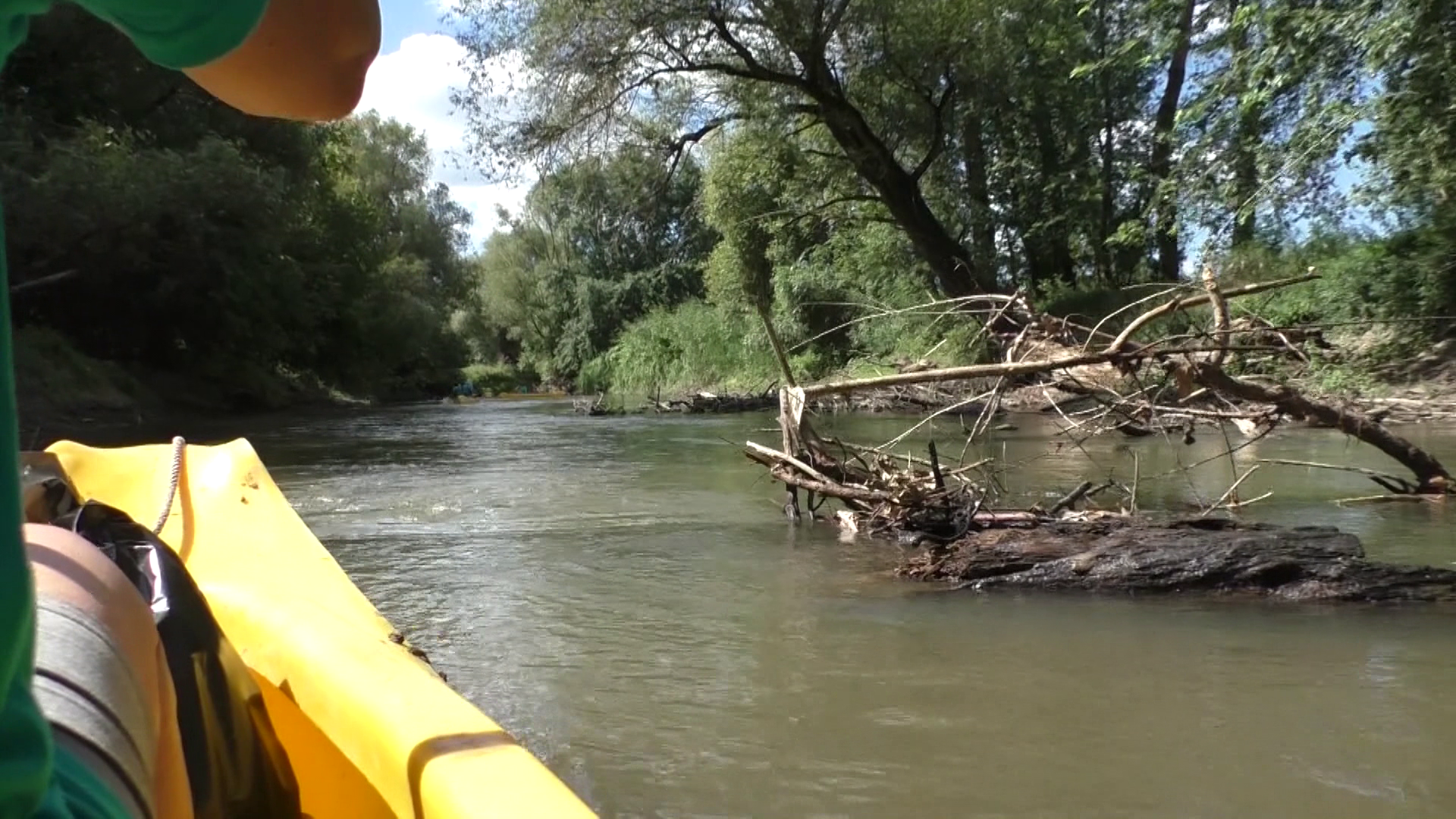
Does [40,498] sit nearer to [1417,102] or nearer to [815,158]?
[1417,102]

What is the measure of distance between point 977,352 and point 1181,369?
1022 cm

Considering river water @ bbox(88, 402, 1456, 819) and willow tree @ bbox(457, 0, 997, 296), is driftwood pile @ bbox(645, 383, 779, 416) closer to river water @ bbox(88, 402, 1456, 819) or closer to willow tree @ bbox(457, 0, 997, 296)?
willow tree @ bbox(457, 0, 997, 296)

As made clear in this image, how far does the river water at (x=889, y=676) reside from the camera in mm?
3061

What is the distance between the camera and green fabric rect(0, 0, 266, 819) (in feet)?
1.93

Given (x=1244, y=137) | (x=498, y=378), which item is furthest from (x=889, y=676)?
(x=498, y=378)

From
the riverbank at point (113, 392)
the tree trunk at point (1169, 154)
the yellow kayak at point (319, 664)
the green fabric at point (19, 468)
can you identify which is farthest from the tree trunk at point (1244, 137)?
the riverbank at point (113, 392)

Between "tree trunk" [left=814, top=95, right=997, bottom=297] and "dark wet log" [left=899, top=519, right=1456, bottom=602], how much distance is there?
1288 cm

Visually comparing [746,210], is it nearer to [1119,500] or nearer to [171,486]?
[1119,500]

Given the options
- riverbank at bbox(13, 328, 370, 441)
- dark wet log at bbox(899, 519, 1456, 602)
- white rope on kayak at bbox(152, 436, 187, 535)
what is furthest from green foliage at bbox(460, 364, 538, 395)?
white rope on kayak at bbox(152, 436, 187, 535)

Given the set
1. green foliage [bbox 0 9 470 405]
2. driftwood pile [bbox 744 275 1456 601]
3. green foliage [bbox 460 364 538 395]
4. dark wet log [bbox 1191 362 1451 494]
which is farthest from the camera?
green foliage [bbox 460 364 538 395]

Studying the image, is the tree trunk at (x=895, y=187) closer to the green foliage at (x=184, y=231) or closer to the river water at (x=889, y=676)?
the green foliage at (x=184, y=231)

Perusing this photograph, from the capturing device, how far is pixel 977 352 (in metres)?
16.1

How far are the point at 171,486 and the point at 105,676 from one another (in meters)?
1.76

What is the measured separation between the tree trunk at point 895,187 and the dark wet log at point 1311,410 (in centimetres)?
1111
